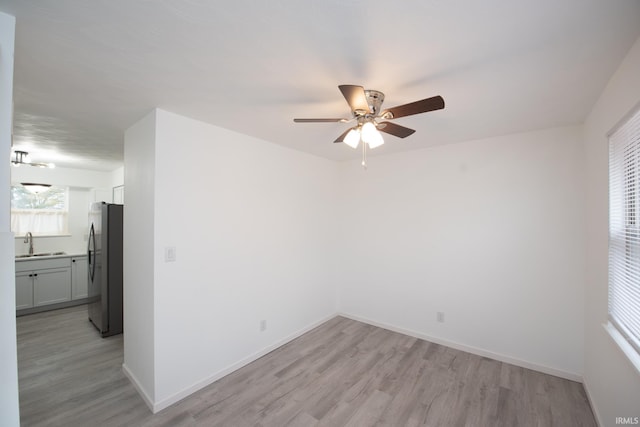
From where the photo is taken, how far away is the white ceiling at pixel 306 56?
3.83ft

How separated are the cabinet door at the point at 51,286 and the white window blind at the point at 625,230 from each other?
692 centimetres

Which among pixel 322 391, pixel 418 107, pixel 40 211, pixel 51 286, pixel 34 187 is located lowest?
pixel 322 391

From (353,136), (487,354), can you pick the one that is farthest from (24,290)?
(487,354)

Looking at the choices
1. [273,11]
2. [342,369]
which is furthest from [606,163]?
[342,369]

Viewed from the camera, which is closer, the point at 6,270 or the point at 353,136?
the point at 6,270

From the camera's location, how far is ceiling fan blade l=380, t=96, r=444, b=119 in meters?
1.47

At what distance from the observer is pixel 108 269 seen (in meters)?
3.54

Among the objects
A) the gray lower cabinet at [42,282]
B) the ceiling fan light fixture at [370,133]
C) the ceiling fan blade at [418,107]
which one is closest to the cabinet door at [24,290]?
the gray lower cabinet at [42,282]

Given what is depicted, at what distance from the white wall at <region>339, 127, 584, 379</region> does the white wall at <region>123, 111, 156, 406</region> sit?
2.78m

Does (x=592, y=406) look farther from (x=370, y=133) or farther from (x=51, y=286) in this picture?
(x=51, y=286)

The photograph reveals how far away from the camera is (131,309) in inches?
99.0

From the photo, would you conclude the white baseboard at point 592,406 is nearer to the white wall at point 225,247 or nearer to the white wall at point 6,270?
the white wall at point 225,247

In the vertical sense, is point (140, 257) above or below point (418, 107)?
below

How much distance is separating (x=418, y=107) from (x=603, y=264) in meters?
1.96
